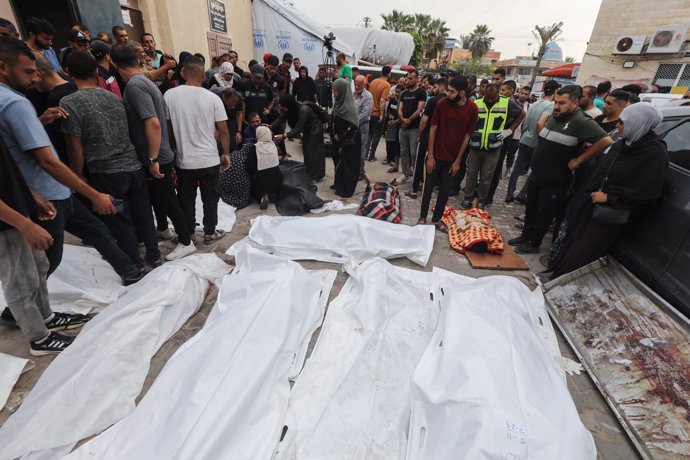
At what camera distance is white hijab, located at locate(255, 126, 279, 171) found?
4.52 m

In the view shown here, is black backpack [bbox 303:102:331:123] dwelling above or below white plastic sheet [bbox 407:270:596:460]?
above

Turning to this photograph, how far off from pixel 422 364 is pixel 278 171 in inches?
143

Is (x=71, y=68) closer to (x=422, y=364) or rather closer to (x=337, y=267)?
(x=337, y=267)

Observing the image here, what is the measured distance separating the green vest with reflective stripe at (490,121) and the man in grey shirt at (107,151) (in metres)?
4.17

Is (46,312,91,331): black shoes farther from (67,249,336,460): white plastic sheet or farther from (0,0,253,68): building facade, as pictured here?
(0,0,253,68): building facade

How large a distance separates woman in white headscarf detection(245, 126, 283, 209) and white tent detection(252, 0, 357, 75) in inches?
298

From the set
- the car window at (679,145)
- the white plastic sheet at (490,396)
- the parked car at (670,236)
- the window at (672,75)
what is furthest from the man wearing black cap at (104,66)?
the window at (672,75)

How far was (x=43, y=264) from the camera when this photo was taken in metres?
2.12

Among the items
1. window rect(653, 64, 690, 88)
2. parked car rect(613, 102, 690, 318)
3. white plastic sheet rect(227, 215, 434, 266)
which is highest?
window rect(653, 64, 690, 88)

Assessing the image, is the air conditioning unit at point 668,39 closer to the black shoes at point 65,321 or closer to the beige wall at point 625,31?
the beige wall at point 625,31

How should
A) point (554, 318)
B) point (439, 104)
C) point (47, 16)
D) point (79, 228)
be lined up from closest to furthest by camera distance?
point (79, 228), point (554, 318), point (439, 104), point (47, 16)

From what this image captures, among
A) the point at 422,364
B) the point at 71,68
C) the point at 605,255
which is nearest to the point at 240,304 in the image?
the point at 422,364

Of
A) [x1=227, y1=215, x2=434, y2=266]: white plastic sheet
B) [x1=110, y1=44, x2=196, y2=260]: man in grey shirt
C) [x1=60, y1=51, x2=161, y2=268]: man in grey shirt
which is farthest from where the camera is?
[x1=227, y1=215, x2=434, y2=266]: white plastic sheet

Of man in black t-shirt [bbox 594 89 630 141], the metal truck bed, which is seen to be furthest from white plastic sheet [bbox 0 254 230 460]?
man in black t-shirt [bbox 594 89 630 141]
